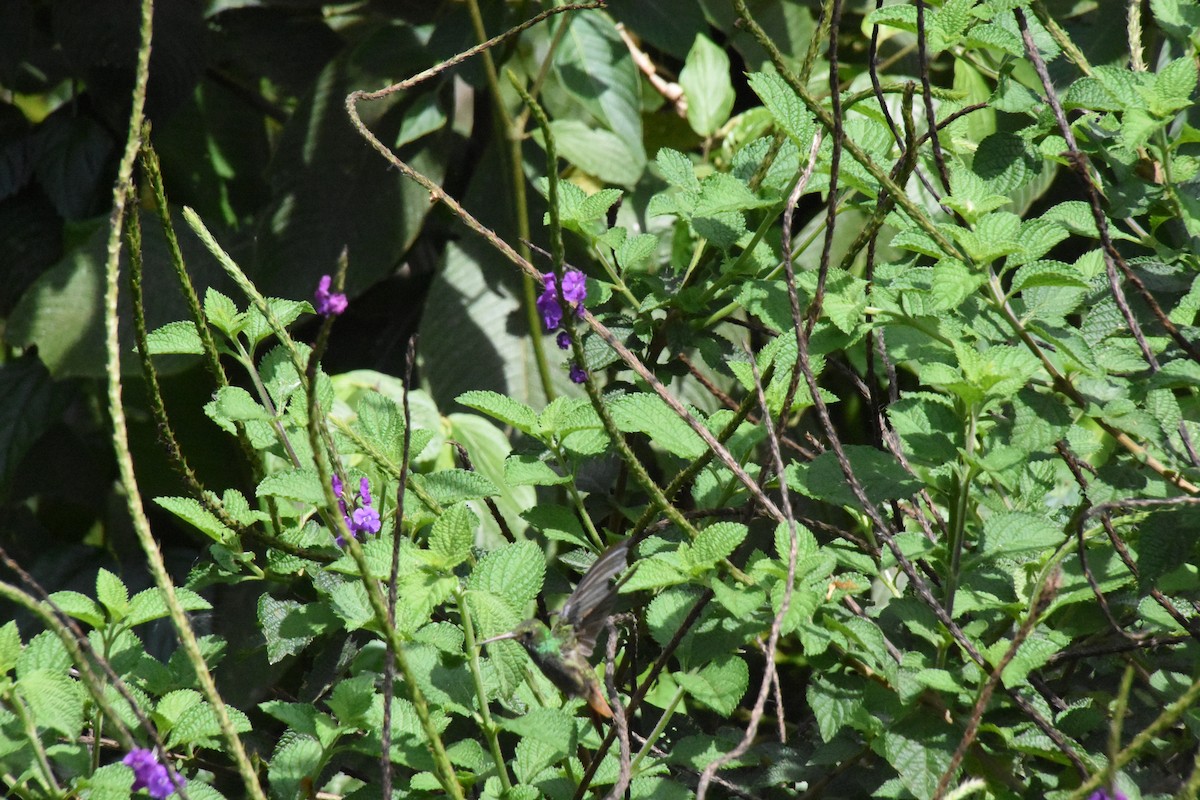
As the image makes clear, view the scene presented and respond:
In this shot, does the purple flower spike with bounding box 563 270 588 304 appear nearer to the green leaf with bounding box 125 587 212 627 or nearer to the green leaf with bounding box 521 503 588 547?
the green leaf with bounding box 521 503 588 547

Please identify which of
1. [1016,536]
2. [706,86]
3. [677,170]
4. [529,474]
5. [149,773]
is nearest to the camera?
[149,773]

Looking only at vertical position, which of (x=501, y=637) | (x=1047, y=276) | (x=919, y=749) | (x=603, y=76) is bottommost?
(x=919, y=749)

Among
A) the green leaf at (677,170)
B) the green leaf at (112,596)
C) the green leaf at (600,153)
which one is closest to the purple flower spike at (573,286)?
the green leaf at (677,170)

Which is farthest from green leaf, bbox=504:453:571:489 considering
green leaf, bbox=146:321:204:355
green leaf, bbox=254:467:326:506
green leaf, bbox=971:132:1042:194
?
green leaf, bbox=971:132:1042:194

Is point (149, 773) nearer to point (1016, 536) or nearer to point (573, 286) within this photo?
point (573, 286)

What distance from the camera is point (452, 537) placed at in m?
0.64

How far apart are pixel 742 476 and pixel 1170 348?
0.41m

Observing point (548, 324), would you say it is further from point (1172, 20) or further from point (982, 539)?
point (1172, 20)

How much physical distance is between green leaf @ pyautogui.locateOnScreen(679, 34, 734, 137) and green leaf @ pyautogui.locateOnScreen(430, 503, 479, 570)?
33.7 inches

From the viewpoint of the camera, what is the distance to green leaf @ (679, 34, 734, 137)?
54.4 inches

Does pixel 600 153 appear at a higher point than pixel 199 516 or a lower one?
higher

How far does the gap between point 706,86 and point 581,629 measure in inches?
36.3

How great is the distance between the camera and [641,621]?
2.65ft

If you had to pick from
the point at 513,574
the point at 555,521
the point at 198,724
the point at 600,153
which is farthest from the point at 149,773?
the point at 600,153
